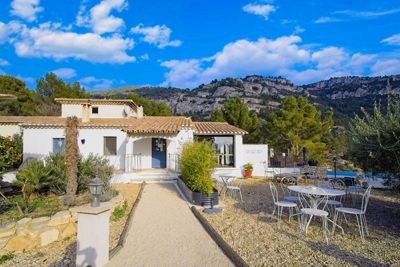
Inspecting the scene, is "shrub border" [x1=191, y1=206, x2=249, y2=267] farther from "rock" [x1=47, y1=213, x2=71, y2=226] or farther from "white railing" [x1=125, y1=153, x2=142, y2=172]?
"white railing" [x1=125, y1=153, x2=142, y2=172]

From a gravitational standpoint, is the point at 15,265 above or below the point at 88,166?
below

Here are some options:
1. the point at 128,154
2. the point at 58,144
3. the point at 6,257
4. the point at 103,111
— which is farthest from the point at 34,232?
the point at 103,111

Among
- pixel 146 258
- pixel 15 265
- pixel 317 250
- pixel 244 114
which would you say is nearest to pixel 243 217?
pixel 317 250

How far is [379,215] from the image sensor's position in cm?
844

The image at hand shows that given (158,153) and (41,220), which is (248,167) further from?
(41,220)

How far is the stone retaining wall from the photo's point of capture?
20.2ft

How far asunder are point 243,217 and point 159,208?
2743 mm

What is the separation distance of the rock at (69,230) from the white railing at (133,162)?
9.02 meters

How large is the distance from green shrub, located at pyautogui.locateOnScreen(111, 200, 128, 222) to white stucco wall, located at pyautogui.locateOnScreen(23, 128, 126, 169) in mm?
9130

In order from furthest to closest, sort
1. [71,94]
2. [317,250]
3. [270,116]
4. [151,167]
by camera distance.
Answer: [71,94]
[270,116]
[151,167]
[317,250]

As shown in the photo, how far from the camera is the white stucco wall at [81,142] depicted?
17141 millimetres

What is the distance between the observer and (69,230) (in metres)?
6.77

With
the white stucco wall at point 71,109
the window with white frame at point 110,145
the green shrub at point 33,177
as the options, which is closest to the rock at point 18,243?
the green shrub at point 33,177

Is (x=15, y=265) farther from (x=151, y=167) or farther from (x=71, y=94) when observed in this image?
(x=71, y=94)
